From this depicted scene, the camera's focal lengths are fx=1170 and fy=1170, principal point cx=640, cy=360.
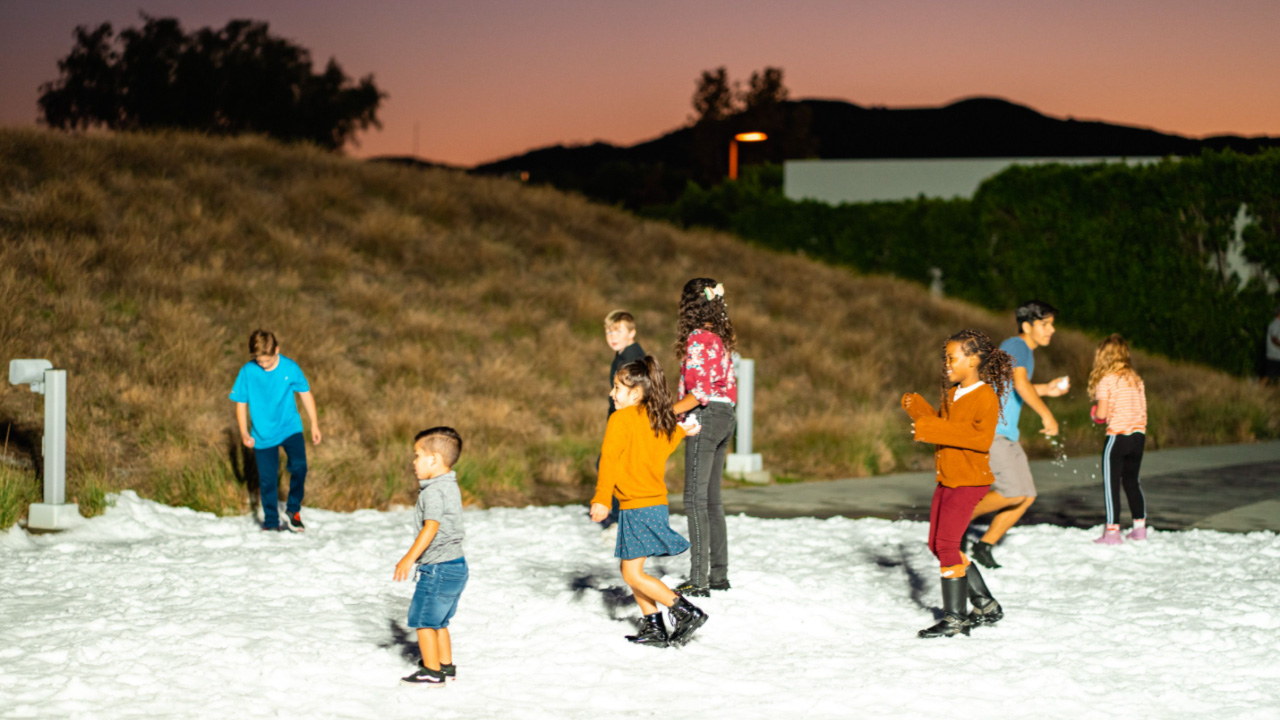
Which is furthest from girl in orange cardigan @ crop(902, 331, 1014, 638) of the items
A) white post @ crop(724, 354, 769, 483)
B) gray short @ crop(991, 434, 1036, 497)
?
white post @ crop(724, 354, 769, 483)

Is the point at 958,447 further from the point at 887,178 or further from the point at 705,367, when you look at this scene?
the point at 887,178

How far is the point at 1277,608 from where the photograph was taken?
20.8ft

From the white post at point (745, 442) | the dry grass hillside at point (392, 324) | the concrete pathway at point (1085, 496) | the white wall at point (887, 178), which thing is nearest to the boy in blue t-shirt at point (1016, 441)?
the concrete pathway at point (1085, 496)

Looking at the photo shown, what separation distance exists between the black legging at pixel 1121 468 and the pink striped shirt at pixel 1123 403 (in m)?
0.06

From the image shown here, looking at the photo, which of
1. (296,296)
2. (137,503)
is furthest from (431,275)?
(137,503)

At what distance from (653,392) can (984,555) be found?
315cm

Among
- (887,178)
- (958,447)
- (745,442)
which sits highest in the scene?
(887,178)

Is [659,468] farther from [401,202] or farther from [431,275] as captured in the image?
[401,202]

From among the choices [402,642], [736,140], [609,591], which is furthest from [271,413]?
[736,140]

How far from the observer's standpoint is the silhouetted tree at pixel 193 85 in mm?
41375

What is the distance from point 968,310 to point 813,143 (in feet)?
165

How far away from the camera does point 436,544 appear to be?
486cm

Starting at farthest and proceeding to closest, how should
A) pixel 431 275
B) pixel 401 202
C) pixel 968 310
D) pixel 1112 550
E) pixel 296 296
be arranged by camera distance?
pixel 968 310 < pixel 401 202 < pixel 431 275 < pixel 296 296 < pixel 1112 550

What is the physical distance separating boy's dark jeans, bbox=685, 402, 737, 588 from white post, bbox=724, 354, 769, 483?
515 centimetres
